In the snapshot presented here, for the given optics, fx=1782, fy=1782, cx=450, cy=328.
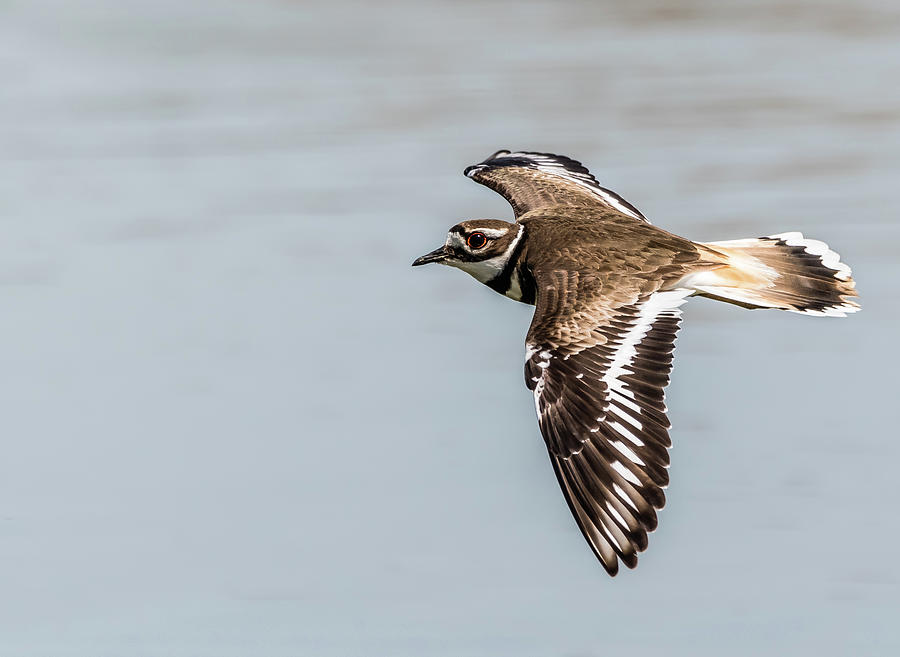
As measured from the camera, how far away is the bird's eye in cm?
847

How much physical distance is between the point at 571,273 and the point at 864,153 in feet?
14.9

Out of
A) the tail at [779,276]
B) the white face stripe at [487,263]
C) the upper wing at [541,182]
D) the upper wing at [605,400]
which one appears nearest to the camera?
the upper wing at [605,400]

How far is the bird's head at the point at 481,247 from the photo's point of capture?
27.4 ft

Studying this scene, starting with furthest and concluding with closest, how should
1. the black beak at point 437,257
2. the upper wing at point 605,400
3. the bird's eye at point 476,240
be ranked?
the black beak at point 437,257, the bird's eye at point 476,240, the upper wing at point 605,400

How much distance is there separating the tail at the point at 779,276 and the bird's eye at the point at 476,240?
1051 millimetres

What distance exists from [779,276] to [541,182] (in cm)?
170

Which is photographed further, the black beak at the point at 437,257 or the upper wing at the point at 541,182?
the upper wing at the point at 541,182

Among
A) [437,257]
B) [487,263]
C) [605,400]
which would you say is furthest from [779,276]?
[437,257]

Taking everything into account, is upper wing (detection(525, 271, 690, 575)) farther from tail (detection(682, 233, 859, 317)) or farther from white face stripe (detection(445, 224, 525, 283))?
white face stripe (detection(445, 224, 525, 283))

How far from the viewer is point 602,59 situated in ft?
44.9

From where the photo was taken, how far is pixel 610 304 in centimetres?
750

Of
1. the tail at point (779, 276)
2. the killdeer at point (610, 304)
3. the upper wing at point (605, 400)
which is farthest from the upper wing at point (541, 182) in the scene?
the upper wing at point (605, 400)

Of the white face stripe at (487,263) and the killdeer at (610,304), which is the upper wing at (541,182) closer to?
the killdeer at (610,304)

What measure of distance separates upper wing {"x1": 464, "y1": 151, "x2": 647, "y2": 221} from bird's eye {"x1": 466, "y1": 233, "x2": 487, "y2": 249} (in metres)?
0.59
